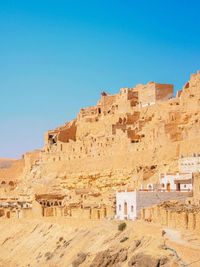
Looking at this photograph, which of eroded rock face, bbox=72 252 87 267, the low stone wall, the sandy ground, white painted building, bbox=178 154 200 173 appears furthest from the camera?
white painted building, bbox=178 154 200 173

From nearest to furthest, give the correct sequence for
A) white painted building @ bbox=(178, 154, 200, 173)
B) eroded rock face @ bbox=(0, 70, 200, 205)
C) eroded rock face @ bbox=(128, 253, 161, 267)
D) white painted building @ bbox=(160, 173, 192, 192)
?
eroded rock face @ bbox=(128, 253, 161, 267) → white painted building @ bbox=(160, 173, 192, 192) → white painted building @ bbox=(178, 154, 200, 173) → eroded rock face @ bbox=(0, 70, 200, 205)

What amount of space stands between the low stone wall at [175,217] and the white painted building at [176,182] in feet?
17.1

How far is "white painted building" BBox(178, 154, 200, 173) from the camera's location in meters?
42.6

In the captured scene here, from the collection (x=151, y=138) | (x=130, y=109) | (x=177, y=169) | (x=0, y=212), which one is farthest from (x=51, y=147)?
(x=177, y=169)

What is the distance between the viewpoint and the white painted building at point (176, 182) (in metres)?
39.7

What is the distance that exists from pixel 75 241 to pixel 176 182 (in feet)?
24.2

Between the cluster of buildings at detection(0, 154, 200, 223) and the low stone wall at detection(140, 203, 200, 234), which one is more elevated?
the cluster of buildings at detection(0, 154, 200, 223)

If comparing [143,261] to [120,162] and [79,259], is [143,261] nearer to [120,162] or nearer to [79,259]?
[79,259]

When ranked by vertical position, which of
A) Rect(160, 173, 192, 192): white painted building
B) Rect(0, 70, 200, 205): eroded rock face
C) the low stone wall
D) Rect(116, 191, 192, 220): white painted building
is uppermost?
Rect(0, 70, 200, 205): eroded rock face

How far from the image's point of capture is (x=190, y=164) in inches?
1710

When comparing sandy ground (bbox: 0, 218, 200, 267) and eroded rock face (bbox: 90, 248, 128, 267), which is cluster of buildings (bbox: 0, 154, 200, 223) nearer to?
sandy ground (bbox: 0, 218, 200, 267)

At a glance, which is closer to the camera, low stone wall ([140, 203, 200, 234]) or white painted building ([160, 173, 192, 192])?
low stone wall ([140, 203, 200, 234])

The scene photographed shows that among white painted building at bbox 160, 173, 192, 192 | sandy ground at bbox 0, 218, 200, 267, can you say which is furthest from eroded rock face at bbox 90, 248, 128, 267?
white painted building at bbox 160, 173, 192, 192

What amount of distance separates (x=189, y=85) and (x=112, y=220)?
21883 mm
